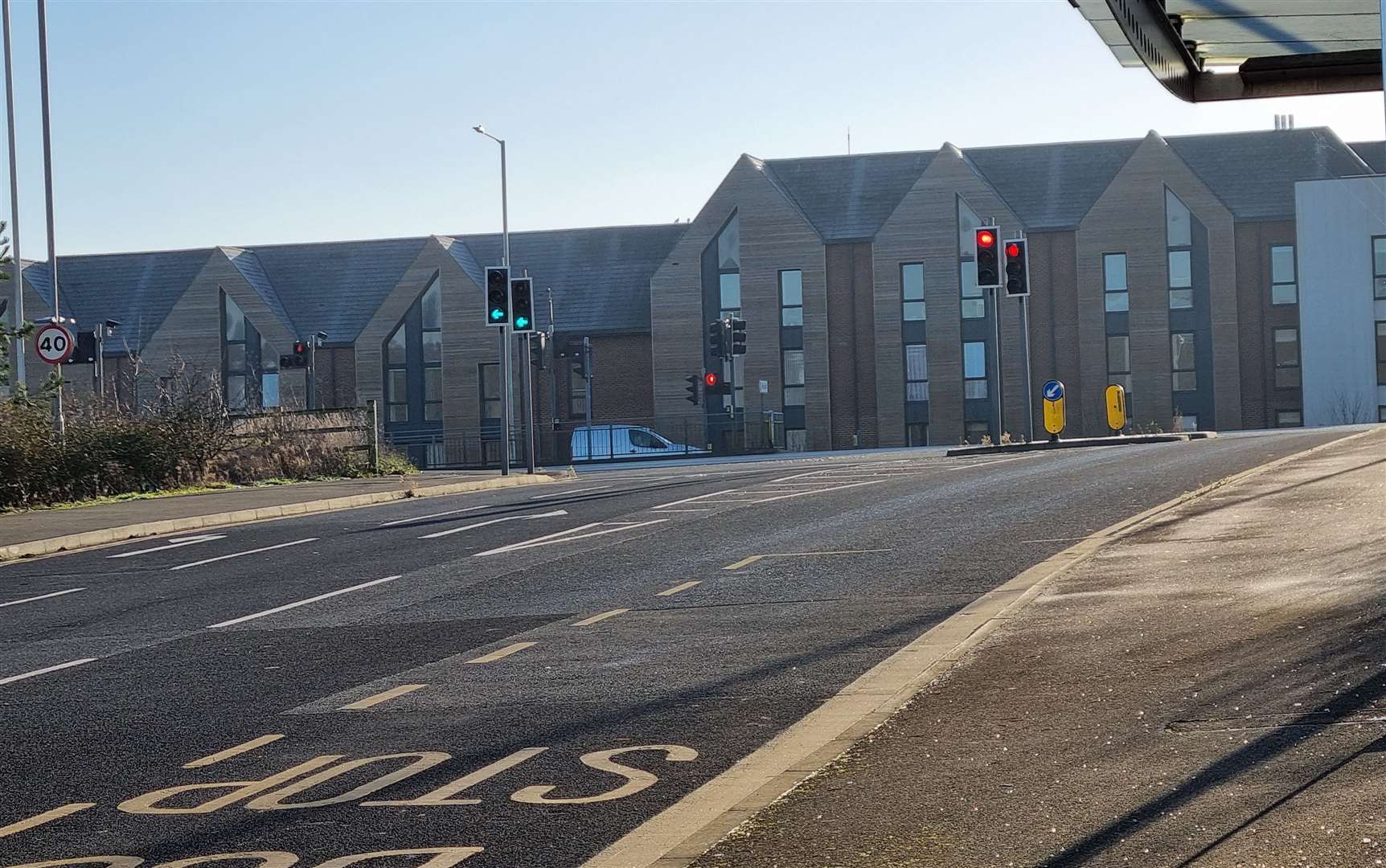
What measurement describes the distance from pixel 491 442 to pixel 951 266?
20477mm

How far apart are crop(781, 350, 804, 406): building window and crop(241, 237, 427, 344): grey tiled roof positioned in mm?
18128

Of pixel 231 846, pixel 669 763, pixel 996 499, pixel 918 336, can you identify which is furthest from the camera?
pixel 918 336

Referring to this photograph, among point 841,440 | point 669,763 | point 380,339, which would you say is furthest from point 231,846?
point 380,339

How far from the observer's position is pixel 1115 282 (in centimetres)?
6169

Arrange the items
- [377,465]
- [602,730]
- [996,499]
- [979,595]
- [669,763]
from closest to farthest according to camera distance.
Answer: [669,763]
[602,730]
[979,595]
[996,499]
[377,465]

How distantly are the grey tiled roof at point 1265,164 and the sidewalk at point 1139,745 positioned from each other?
5481 centimetres

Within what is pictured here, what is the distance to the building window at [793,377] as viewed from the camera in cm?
6412

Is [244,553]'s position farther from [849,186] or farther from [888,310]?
[849,186]

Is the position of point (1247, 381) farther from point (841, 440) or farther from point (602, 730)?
point (602, 730)

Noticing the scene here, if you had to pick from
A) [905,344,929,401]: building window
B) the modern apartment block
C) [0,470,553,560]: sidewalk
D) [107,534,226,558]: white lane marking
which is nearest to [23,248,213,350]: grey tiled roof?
the modern apartment block

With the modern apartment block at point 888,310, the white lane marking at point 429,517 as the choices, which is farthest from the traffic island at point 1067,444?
the modern apartment block at point 888,310

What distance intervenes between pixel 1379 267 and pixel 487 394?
36164mm

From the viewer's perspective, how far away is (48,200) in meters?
29.6

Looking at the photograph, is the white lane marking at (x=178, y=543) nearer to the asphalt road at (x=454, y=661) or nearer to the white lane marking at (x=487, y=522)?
the asphalt road at (x=454, y=661)
